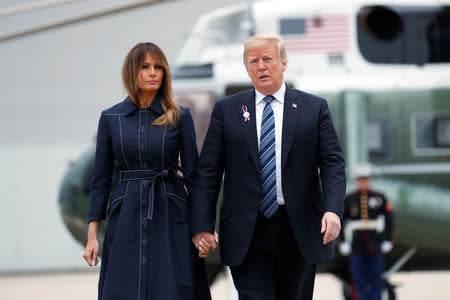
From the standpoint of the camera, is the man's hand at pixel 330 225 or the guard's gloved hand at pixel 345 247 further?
the guard's gloved hand at pixel 345 247

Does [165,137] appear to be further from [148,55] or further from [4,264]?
[4,264]

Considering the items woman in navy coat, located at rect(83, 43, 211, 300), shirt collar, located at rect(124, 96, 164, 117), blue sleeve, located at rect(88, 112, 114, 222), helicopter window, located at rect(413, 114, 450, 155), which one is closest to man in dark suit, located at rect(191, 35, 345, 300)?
woman in navy coat, located at rect(83, 43, 211, 300)

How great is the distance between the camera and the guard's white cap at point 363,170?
22.7 ft

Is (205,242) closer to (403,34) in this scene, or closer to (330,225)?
(330,225)

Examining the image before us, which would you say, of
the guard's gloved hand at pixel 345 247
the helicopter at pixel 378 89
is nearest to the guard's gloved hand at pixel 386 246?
the helicopter at pixel 378 89

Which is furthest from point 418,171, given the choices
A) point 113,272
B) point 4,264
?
point 4,264

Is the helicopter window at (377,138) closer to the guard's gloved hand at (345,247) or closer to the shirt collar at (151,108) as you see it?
the guard's gloved hand at (345,247)

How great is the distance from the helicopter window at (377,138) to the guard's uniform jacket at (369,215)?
386 millimetres

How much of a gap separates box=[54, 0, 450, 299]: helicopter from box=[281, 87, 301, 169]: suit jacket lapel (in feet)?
11.6

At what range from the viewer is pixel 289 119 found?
11.0ft

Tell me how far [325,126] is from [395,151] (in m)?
3.84

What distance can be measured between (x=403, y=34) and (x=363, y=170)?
1.35 meters

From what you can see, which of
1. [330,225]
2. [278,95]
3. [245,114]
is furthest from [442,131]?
[330,225]

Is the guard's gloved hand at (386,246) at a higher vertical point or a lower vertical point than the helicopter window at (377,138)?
lower
